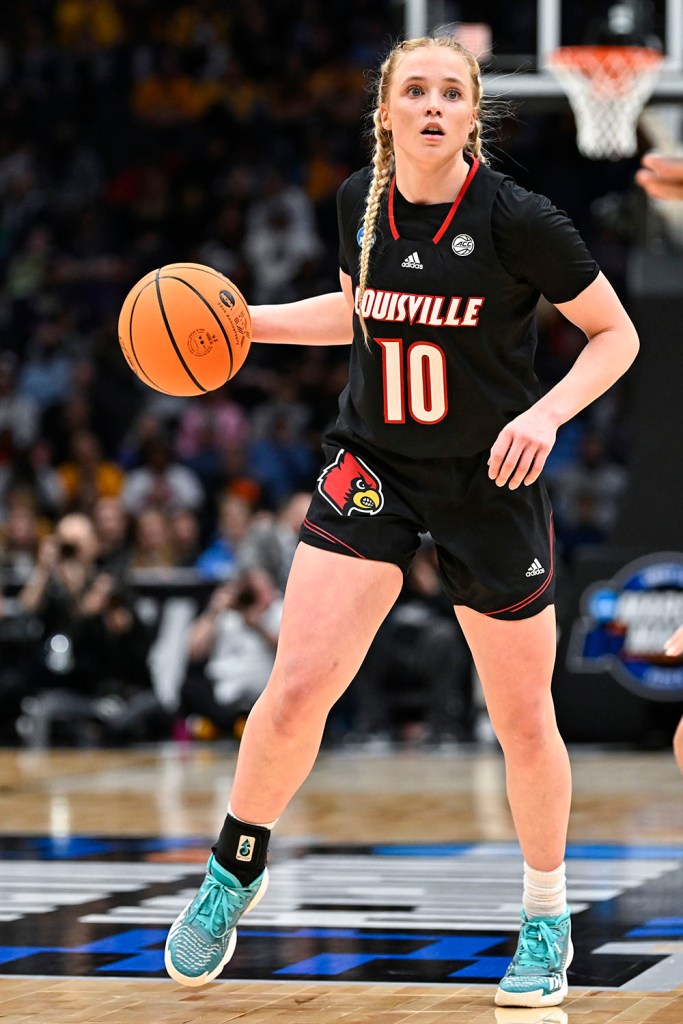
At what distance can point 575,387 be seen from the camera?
4.30 meters

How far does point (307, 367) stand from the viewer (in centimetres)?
1731

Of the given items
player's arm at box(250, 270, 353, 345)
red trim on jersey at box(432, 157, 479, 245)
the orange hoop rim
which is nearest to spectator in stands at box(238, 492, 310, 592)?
the orange hoop rim

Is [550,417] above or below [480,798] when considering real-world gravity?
above

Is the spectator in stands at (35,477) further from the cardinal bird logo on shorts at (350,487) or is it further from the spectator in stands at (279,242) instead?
the cardinal bird logo on shorts at (350,487)

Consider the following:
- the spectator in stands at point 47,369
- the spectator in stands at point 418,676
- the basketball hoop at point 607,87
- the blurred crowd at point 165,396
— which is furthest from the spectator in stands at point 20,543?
the basketball hoop at point 607,87

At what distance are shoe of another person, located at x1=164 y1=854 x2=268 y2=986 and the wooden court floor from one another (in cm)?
11

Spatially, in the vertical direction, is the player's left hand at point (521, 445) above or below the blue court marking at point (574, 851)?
above

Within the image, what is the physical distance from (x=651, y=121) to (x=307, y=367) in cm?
606

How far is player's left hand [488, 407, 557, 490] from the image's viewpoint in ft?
13.7

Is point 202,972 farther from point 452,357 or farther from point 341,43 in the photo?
point 341,43

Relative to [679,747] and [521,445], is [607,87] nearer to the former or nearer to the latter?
[679,747]

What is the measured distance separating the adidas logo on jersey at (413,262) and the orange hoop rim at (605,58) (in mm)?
6882

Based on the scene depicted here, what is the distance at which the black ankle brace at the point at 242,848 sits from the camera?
4.50m

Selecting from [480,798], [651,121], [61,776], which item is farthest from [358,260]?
[651,121]
